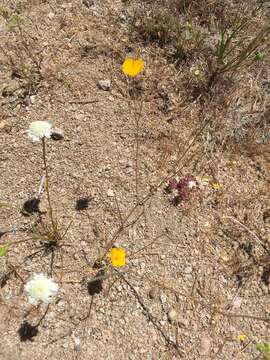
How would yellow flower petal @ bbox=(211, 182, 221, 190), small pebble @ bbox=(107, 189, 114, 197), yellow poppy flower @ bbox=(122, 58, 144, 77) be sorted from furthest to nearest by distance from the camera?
yellow poppy flower @ bbox=(122, 58, 144, 77) < yellow flower petal @ bbox=(211, 182, 221, 190) < small pebble @ bbox=(107, 189, 114, 197)

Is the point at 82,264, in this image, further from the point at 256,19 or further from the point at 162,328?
the point at 256,19

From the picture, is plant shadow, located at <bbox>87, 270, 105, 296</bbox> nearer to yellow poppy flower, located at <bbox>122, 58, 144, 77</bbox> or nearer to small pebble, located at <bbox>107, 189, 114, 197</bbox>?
small pebble, located at <bbox>107, 189, 114, 197</bbox>

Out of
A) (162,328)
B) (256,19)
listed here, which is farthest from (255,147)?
(162,328)

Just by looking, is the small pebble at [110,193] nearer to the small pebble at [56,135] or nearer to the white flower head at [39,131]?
the small pebble at [56,135]

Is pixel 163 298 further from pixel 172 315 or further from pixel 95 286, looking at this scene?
pixel 95 286

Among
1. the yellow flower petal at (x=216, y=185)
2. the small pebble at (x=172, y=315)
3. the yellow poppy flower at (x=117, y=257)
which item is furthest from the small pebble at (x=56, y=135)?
the small pebble at (x=172, y=315)

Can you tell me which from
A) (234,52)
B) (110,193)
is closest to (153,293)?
(110,193)

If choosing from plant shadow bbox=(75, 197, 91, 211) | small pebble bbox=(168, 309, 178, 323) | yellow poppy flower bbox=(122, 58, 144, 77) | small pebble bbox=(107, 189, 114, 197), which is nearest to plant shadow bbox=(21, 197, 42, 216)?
plant shadow bbox=(75, 197, 91, 211)

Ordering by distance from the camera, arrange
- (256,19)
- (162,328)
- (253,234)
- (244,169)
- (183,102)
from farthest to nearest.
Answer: (256,19) → (183,102) → (244,169) → (253,234) → (162,328)
